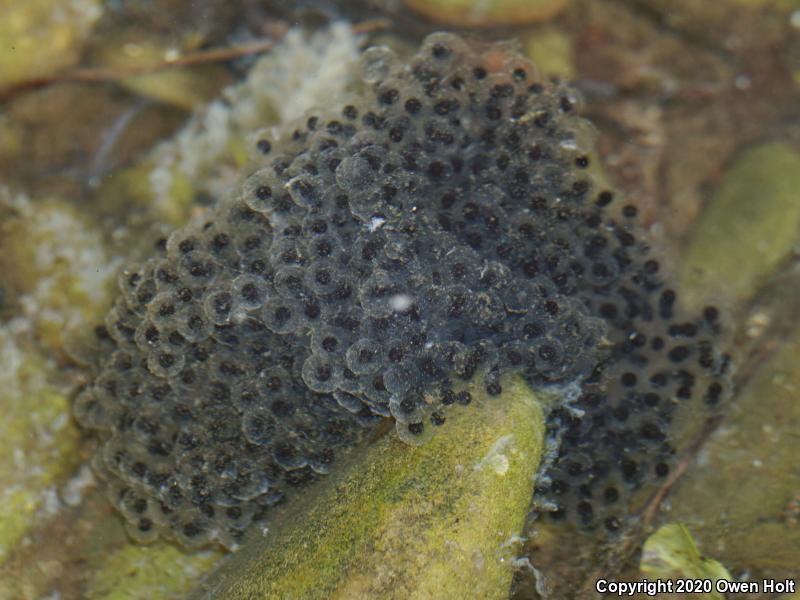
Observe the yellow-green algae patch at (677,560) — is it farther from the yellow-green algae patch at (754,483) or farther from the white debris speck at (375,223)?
the white debris speck at (375,223)

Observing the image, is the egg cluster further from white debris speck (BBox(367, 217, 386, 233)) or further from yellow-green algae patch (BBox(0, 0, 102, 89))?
yellow-green algae patch (BBox(0, 0, 102, 89))

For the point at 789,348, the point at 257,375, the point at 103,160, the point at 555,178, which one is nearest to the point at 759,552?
the point at 789,348

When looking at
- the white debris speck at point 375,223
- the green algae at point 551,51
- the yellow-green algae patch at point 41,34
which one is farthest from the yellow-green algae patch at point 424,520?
the yellow-green algae patch at point 41,34

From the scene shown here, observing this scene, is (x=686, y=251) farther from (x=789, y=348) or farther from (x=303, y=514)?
(x=303, y=514)

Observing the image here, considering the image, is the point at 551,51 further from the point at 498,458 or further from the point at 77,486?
the point at 77,486

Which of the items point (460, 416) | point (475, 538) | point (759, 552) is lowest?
point (759, 552)

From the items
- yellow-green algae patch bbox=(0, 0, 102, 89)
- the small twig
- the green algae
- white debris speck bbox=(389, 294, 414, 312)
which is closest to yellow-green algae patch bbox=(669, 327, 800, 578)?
white debris speck bbox=(389, 294, 414, 312)
